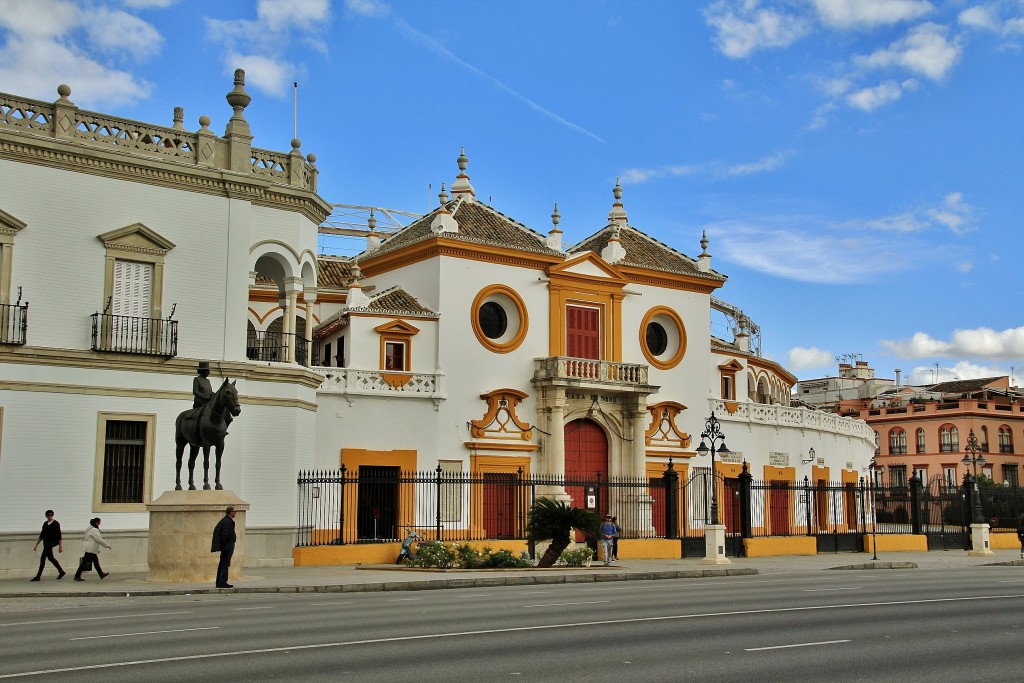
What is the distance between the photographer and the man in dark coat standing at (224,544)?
67.8ft

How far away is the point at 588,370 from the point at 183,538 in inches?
774

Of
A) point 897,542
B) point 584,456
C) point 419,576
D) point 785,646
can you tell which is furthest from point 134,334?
point 897,542

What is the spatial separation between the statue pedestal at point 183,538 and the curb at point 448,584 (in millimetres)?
1192

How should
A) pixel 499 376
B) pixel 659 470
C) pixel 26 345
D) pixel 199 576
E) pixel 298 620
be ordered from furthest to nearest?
1. pixel 659 470
2. pixel 499 376
3. pixel 26 345
4. pixel 199 576
5. pixel 298 620

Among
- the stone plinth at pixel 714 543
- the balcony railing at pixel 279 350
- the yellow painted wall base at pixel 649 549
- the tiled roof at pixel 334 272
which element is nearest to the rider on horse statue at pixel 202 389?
the balcony railing at pixel 279 350

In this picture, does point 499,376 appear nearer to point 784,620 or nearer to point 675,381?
point 675,381

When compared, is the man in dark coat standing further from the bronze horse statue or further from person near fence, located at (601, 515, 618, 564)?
person near fence, located at (601, 515, 618, 564)

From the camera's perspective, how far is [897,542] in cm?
3772

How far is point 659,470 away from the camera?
40.7 m

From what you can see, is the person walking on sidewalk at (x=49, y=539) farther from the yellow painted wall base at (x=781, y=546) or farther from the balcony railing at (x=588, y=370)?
the yellow painted wall base at (x=781, y=546)

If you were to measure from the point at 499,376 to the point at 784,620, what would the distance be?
77.7 ft

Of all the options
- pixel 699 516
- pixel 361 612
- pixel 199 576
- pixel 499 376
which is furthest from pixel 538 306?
pixel 361 612

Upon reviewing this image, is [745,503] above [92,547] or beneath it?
above

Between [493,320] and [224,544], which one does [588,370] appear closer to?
[493,320]
